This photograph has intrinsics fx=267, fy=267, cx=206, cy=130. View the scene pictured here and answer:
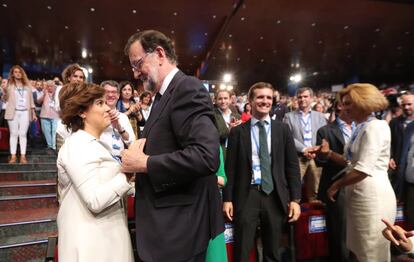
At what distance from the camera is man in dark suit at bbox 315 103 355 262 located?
241 cm

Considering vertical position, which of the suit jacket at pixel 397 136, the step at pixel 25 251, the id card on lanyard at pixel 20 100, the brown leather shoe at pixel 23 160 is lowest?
the step at pixel 25 251

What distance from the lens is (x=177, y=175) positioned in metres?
0.90

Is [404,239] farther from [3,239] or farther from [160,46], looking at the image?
[3,239]

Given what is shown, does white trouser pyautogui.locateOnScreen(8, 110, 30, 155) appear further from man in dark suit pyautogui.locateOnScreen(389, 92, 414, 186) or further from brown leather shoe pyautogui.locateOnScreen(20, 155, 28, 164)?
man in dark suit pyautogui.locateOnScreen(389, 92, 414, 186)

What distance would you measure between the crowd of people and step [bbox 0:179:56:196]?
185 cm

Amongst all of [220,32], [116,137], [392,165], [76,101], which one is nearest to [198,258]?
[76,101]

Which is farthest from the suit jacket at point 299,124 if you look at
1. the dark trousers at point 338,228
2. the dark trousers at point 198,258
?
the dark trousers at point 198,258

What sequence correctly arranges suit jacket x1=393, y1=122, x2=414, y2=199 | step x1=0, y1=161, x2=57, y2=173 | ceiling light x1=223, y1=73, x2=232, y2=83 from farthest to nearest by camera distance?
1. ceiling light x1=223, y1=73, x2=232, y2=83
2. step x1=0, y1=161, x2=57, y2=173
3. suit jacket x1=393, y1=122, x2=414, y2=199


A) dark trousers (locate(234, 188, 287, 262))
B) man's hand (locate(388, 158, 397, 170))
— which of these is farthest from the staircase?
man's hand (locate(388, 158, 397, 170))

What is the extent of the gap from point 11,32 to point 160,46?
30.9 feet

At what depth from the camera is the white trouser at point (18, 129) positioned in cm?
400

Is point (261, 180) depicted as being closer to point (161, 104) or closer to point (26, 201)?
point (161, 104)

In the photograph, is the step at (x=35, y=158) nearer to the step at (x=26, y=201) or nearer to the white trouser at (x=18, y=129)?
the white trouser at (x=18, y=129)

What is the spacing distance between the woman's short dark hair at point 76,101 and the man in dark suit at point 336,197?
1902 mm
